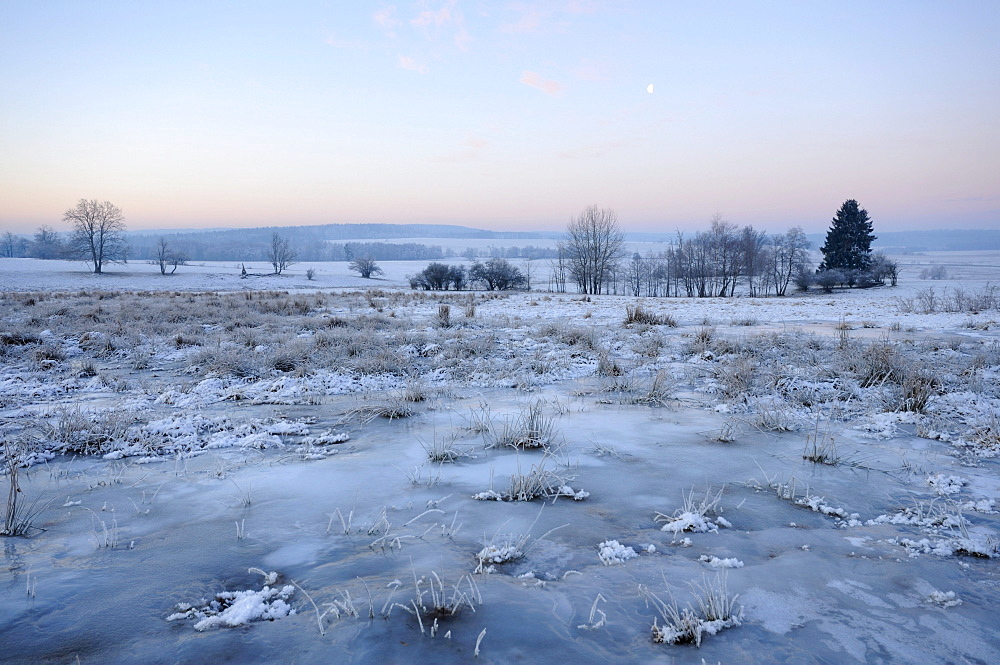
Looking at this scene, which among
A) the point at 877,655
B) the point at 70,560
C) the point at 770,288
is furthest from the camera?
the point at 770,288

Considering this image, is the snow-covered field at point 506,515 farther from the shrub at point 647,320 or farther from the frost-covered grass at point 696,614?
the shrub at point 647,320

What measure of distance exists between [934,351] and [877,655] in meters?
9.25

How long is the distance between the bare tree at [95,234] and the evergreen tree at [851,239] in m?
90.9

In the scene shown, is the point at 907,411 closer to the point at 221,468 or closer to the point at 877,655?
the point at 877,655

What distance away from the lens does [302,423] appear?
551cm

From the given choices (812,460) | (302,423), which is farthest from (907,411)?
→ (302,423)

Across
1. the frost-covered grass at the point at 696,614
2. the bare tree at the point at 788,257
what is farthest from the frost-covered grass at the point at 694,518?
the bare tree at the point at 788,257

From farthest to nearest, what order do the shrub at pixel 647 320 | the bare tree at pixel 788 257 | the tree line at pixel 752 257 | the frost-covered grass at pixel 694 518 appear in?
→ 1. the bare tree at pixel 788 257
2. the tree line at pixel 752 257
3. the shrub at pixel 647 320
4. the frost-covered grass at pixel 694 518

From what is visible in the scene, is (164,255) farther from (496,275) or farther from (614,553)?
(614,553)

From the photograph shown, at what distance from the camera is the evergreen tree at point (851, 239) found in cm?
5665

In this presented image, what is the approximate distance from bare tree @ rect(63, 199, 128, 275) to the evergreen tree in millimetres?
90879

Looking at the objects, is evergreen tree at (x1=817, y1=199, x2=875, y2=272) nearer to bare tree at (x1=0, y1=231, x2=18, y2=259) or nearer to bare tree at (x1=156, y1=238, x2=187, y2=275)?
bare tree at (x1=156, y1=238, x2=187, y2=275)

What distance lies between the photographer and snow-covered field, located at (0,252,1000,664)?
86.7 inches

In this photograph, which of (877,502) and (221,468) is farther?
(221,468)
